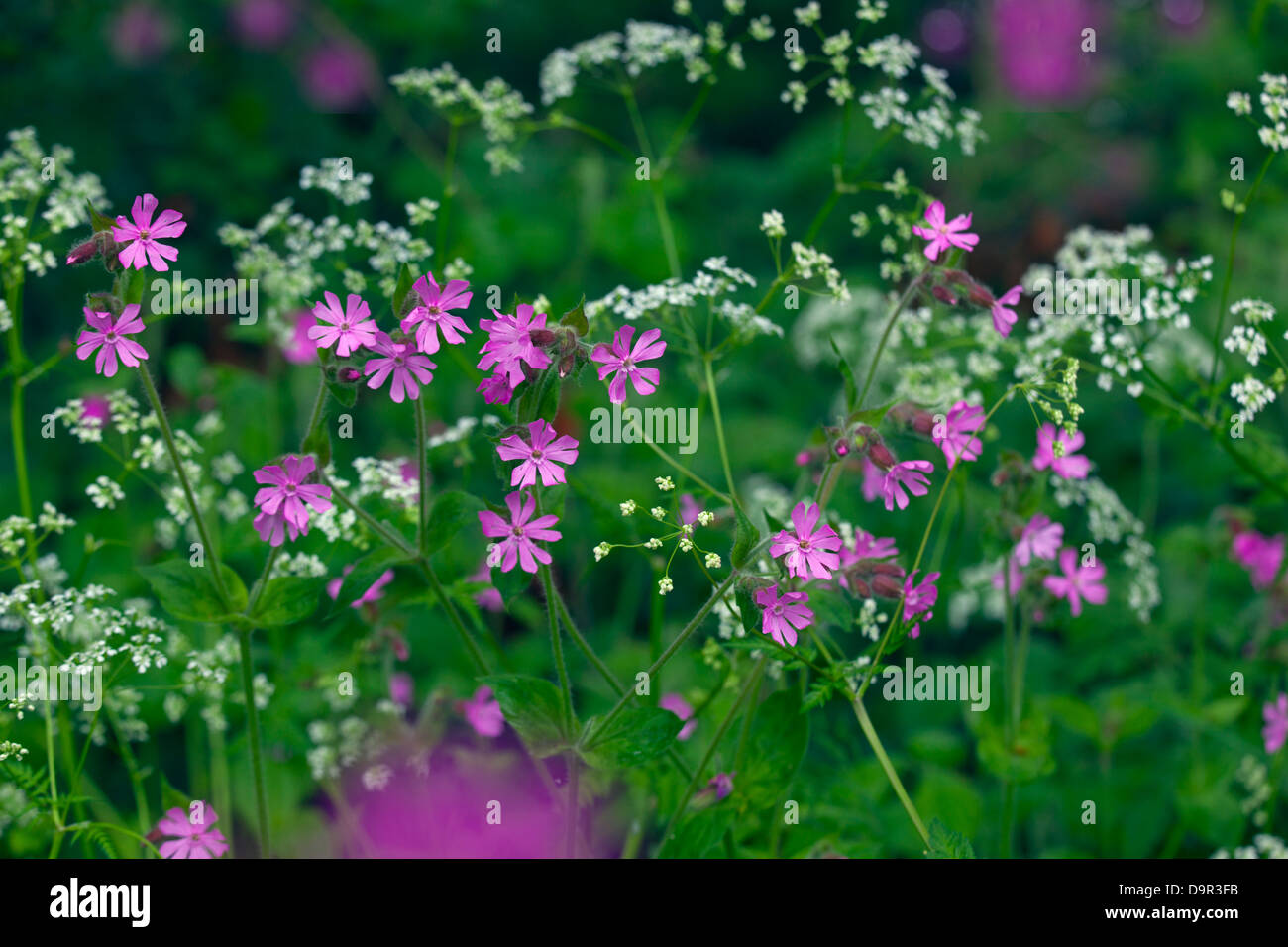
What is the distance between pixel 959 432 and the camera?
5.44ft

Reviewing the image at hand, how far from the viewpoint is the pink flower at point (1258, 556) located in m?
2.33

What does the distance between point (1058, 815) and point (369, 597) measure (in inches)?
60.1

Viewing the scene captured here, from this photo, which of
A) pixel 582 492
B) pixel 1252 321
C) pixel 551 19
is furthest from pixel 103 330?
pixel 551 19

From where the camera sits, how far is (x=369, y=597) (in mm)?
1851

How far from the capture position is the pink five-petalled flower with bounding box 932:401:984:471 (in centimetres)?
162

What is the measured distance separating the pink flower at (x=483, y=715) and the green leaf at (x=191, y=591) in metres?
0.51

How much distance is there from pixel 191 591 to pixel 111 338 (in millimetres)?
414

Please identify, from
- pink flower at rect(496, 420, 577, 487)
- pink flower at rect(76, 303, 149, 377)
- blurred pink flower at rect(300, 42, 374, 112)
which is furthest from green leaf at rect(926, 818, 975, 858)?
blurred pink flower at rect(300, 42, 374, 112)

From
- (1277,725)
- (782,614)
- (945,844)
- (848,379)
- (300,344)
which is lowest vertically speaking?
(945,844)

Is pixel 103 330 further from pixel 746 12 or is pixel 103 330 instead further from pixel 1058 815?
pixel 746 12

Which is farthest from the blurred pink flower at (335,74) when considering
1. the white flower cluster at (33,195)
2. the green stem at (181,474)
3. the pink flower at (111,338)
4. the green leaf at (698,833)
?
the green leaf at (698,833)

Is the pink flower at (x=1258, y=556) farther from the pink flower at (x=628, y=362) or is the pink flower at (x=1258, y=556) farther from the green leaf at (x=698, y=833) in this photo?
the pink flower at (x=628, y=362)

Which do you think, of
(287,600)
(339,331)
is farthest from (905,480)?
(287,600)

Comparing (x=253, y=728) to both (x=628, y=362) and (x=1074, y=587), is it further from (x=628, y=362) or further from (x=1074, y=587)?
(x=1074, y=587)
